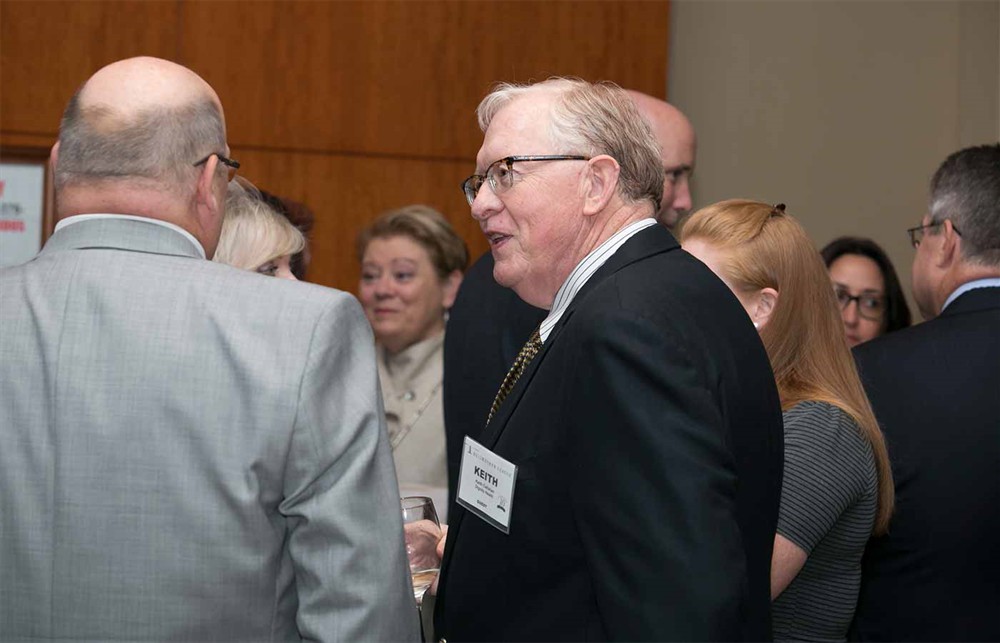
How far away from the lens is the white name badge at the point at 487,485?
5.05 ft

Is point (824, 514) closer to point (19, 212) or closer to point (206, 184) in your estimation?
point (206, 184)

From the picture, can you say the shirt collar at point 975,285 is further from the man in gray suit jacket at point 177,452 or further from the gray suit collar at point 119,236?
the gray suit collar at point 119,236

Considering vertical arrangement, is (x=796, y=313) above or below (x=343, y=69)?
below

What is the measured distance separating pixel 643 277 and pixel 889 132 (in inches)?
156

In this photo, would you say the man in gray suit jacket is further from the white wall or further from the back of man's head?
the white wall

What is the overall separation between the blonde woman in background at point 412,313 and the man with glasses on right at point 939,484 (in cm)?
138

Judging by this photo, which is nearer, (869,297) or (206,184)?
(206,184)

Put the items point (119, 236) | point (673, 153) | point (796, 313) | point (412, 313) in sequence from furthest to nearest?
point (412, 313)
point (673, 153)
point (796, 313)
point (119, 236)

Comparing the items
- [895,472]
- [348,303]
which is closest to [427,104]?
[895,472]

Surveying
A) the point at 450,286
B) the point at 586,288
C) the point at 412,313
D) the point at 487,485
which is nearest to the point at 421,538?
the point at 487,485

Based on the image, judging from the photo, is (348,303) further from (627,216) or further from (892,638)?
(892,638)

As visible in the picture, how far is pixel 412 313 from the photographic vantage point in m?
3.67

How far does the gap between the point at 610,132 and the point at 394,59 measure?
3.01 meters

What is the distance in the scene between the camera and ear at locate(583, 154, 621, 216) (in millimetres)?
1697
